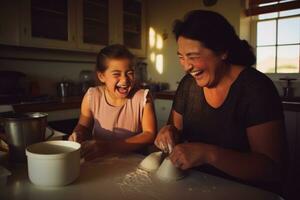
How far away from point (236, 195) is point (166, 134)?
1.13ft

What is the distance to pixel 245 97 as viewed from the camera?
0.97 metres

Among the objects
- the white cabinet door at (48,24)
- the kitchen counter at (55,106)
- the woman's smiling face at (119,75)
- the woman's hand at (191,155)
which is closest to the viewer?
the woman's hand at (191,155)

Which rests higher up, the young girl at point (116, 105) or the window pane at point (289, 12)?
the window pane at point (289, 12)

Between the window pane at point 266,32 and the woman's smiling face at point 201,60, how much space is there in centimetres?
205

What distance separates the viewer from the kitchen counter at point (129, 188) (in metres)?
0.64

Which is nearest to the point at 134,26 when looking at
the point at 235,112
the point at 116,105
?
the point at 116,105

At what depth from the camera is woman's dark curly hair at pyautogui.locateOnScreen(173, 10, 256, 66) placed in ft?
3.30

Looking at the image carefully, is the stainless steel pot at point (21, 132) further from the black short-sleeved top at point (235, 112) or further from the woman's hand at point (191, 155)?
the black short-sleeved top at point (235, 112)

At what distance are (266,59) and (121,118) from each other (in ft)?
6.95

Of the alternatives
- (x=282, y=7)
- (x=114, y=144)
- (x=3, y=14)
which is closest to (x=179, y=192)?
(x=114, y=144)

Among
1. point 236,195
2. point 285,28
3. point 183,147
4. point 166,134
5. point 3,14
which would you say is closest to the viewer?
point 236,195

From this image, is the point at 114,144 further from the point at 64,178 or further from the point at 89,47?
the point at 89,47

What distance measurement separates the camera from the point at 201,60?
100 centimetres

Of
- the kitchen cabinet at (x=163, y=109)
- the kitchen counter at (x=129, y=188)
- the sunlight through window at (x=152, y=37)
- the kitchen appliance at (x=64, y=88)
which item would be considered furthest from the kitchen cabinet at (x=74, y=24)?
the kitchen counter at (x=129, y=188)
